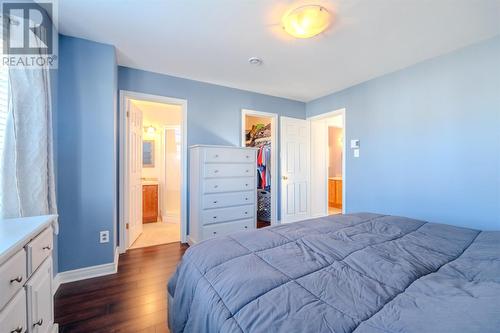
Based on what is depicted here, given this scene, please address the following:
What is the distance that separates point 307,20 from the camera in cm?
184

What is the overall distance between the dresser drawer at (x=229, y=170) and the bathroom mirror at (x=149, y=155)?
2.43 metres

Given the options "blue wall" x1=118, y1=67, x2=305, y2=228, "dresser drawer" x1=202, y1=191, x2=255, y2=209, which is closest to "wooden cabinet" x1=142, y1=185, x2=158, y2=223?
"blue wall" x1=118, y1=67, x2=305, y2=228

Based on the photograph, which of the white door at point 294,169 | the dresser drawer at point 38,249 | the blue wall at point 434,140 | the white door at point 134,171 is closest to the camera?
the dresser drawer at point 38,249

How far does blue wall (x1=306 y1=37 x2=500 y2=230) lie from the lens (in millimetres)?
2221

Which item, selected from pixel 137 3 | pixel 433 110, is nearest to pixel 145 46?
pixel 137 3

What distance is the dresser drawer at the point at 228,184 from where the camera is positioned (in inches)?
115

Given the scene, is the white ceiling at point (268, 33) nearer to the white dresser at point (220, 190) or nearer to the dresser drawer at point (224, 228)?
the white dresser at point (220, 190)

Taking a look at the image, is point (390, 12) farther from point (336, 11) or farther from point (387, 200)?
point (387, 200)

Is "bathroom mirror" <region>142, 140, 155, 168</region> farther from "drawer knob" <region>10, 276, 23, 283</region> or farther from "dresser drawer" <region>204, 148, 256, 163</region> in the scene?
"drawer knob" <region>10, 276, 23, 283</region>

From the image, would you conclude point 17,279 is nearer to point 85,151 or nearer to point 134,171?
point 85,151

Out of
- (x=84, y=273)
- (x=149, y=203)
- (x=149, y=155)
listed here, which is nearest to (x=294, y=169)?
(x=149, y=203)

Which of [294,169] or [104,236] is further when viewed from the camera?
[294,169]

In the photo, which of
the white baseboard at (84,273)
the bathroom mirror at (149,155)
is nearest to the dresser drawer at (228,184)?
the white baseboard at (84,273)

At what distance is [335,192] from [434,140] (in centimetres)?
345
